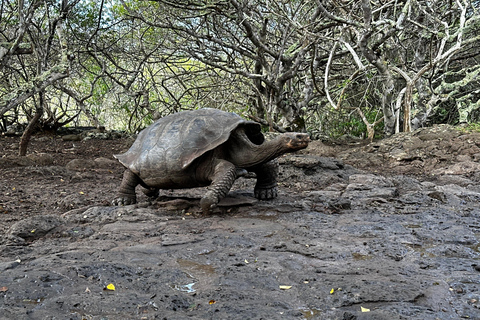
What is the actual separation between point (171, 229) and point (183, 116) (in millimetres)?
1400

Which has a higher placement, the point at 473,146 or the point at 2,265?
the point at 473,146

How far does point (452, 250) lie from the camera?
2748 mm

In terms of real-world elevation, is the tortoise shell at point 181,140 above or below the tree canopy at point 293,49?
below

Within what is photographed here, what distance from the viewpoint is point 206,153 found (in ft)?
13.8

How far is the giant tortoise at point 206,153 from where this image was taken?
400 cm

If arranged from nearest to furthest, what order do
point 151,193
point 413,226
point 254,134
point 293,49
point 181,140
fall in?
1. point 413,226
2. point 181,140
3. point 254,134
4. point 151,193
5. point 293,49

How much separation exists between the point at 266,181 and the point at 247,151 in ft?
1.66

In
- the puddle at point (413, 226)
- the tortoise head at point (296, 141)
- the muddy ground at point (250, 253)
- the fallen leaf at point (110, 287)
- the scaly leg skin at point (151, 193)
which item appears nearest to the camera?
the muddy ground at point (250, 253)

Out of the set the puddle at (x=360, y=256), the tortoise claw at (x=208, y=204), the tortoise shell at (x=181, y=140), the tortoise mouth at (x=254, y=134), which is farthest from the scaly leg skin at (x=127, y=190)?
the puddle at (x=360, y=256)

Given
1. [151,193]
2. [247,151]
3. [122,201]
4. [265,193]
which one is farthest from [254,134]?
[122,201]

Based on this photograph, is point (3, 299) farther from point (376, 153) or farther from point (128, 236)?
point (376, 153)

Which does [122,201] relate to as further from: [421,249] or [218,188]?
[421,249]

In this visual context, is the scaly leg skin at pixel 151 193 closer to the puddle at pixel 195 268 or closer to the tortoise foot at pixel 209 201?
the tortoise foot at pixel 209 201

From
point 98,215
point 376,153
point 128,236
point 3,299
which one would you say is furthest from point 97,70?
point 3,299
